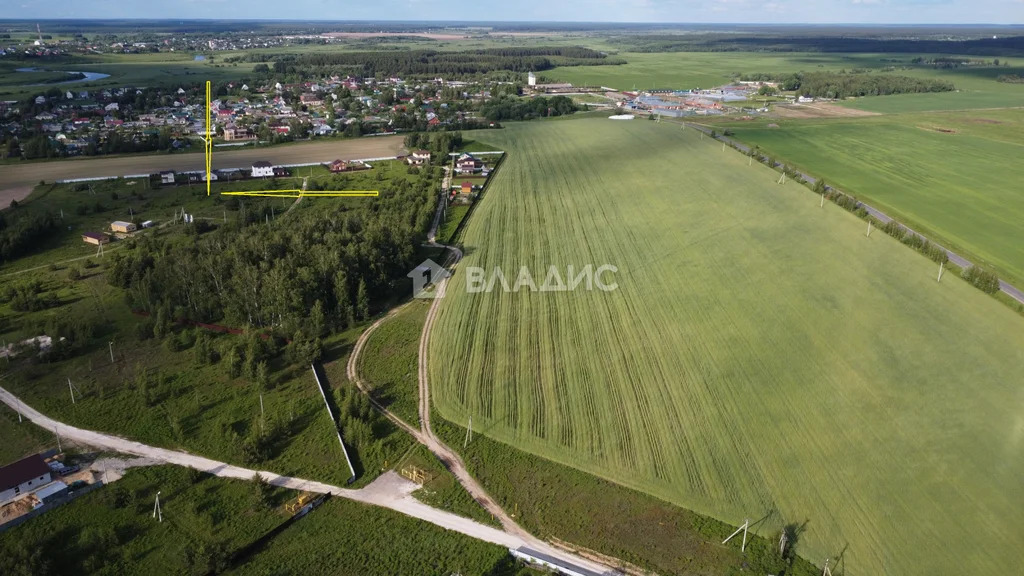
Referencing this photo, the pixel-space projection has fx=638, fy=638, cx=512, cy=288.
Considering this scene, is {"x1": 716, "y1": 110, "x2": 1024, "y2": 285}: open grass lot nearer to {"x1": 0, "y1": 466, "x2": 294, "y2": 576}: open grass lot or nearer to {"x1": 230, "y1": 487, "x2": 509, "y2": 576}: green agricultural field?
{"x1": 230, "y1": 487, "x2": 509, "y2": 576}: green agricultural field

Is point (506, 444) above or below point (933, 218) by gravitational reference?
below

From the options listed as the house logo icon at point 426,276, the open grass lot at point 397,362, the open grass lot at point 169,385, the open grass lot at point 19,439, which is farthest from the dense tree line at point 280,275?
the open grass lot at point 19,439

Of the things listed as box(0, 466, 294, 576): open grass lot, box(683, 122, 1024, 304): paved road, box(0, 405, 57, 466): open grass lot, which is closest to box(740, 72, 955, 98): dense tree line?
box(683, 122, 1024, 304): paved road

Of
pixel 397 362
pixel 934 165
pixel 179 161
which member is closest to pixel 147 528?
pixel 397 362

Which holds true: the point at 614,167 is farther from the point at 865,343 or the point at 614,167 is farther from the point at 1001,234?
the point at 865,343

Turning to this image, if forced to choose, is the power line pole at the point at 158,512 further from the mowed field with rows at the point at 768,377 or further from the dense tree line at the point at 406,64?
the dense tree line at the point at 406,64

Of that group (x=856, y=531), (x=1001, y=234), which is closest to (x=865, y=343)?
Result: (x=856, y=531)
